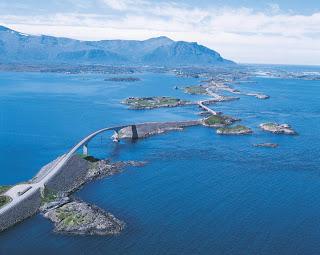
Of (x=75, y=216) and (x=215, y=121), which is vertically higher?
(x=215, y=121)

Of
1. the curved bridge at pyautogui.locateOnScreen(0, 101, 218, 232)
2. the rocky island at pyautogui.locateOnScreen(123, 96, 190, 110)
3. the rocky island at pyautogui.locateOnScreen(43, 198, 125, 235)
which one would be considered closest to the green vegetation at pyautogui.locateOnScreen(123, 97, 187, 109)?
the rocky island at pyautogui.locateOnScreen(123, 96, 190, 110)

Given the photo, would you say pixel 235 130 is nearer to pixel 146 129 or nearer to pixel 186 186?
pixel 146 129

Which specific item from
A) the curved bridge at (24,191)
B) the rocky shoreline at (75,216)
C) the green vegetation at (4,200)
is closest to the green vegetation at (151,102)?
the curved bridge at (24,191)

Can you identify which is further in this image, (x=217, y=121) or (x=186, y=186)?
(x=217, y=121)

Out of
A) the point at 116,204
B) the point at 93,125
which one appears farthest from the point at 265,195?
the point at 93,125

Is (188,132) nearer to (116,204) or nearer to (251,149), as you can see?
(251,149)

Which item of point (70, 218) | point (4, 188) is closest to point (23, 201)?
point (4, 188)

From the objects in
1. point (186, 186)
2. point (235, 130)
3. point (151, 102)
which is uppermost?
point (235, 130)
